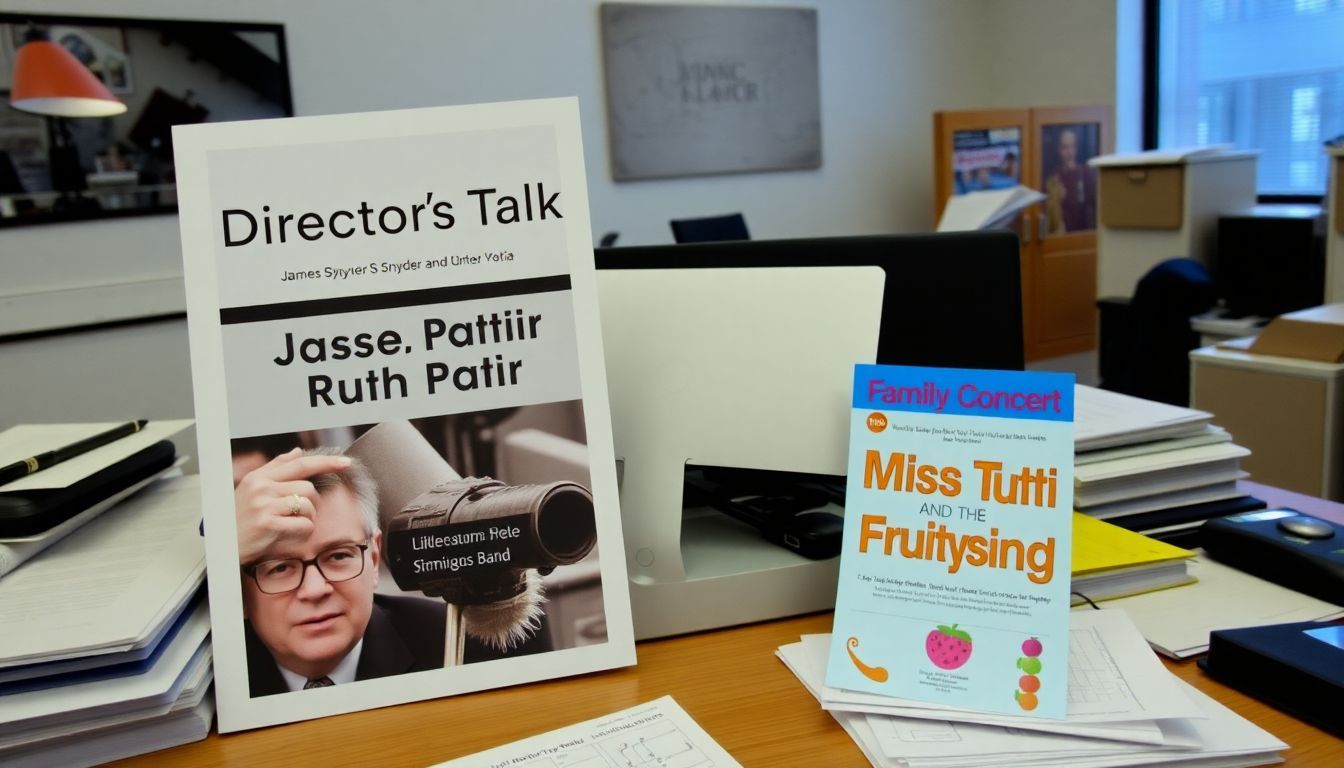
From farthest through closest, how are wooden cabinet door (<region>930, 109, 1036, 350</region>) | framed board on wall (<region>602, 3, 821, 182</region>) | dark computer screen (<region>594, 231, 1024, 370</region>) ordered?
wooden cabinet door (<region>930, 109, 1036, 350</region>)
framed board on wall (<region>602, 3, 821, 182</region>)
dark computer screen (<region>594, 231, 1024, 370</region>)

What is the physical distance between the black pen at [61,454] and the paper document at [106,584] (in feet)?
0.26

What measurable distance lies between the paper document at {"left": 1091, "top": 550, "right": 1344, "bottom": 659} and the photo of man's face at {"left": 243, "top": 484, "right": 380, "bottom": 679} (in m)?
0.65

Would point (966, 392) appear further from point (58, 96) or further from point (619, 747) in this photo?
point (58, 96)

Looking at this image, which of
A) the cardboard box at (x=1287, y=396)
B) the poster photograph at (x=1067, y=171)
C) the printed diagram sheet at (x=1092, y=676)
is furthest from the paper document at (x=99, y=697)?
the poster photograph at (x=1067, y=171)

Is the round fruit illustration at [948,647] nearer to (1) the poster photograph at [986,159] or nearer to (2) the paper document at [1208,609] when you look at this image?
(2) the paper document at [1208,609]

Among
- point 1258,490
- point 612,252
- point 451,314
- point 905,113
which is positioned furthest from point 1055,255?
point 451,314

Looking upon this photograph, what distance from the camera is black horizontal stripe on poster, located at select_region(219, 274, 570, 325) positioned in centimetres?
84

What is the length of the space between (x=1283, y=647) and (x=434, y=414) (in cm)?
73

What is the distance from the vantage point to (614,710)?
80 cm

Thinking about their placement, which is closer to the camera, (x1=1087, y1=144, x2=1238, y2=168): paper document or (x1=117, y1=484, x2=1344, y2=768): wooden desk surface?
(x1=117, y1=484, x2=1344, y2=768): wooden desk surface

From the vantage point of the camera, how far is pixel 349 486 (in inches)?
32.9

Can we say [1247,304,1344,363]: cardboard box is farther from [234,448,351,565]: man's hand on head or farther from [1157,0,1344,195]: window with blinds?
[234,448,351,565]: man's hand on head

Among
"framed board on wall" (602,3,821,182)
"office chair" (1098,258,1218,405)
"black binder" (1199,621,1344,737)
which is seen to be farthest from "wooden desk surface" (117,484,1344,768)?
"framed board on wall" (602,3,821,182)

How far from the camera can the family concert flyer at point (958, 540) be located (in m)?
0.77
